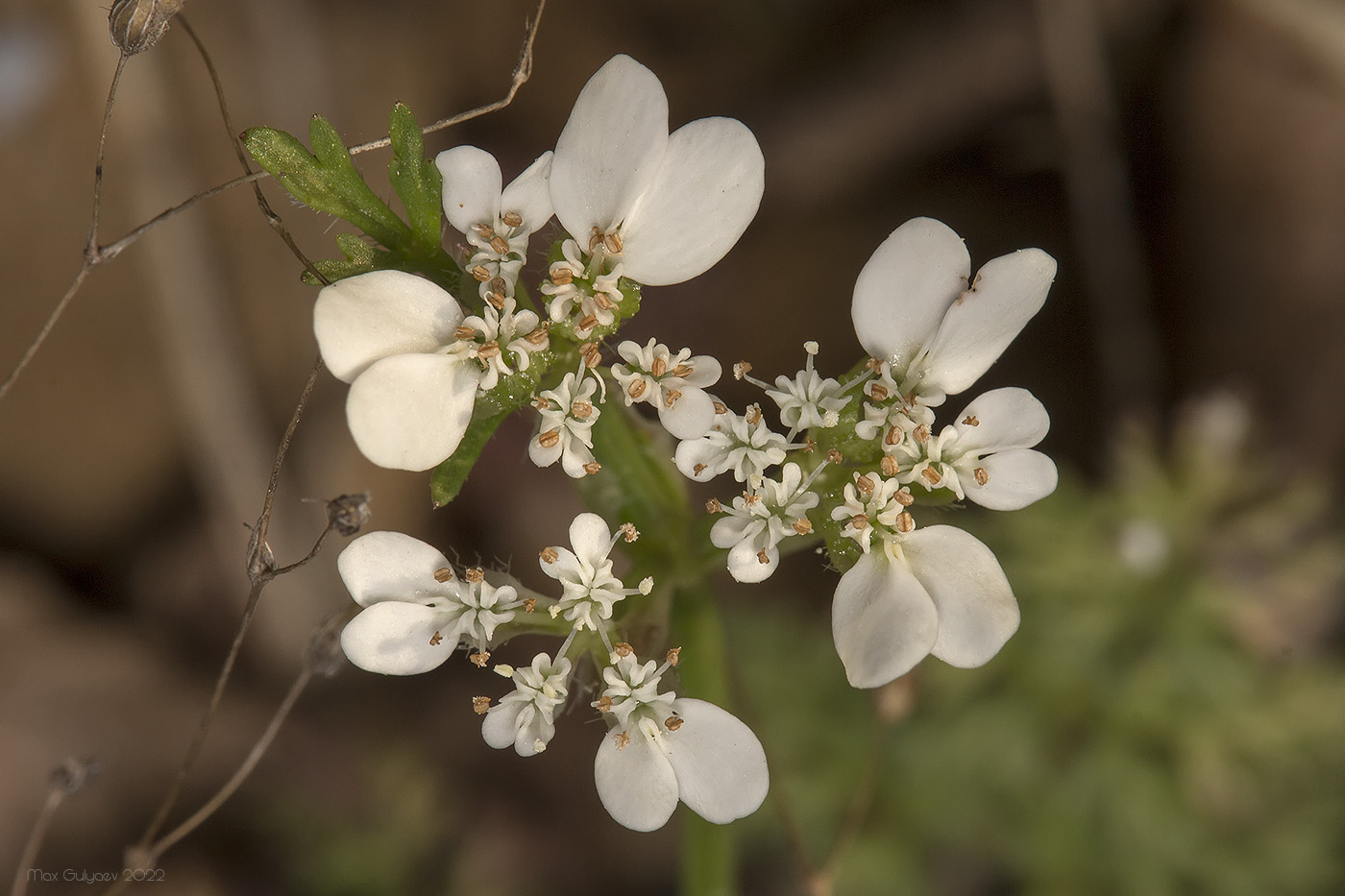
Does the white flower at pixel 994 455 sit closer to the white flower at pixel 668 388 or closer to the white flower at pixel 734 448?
the white flower at pixel 734 448

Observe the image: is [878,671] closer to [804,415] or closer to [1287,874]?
[804,415]

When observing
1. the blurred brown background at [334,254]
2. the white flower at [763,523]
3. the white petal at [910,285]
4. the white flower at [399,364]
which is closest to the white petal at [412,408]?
the white flower at [399,364]

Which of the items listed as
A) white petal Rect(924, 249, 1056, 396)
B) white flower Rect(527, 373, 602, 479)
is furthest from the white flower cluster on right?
white flower Rect(527, 373, 602, 479)

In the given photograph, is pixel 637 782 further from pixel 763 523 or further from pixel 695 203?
pixel 695 203

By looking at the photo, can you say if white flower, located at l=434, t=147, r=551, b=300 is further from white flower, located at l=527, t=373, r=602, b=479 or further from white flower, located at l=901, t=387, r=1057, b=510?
white flower, located at l=901, t=387, r=1057, b=510

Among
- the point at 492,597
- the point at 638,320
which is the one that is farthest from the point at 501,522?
the point at 492,597
